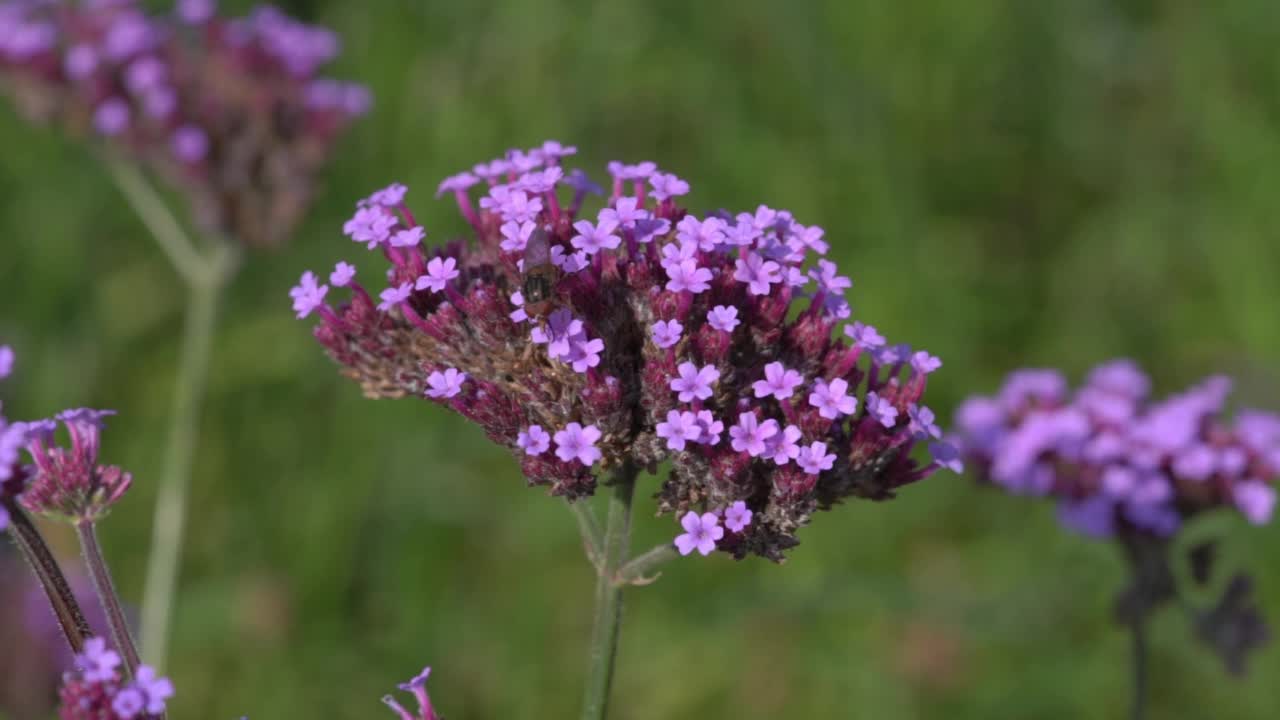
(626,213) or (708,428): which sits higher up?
(626,213)

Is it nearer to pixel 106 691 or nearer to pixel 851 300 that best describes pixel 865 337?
pixel 106 691

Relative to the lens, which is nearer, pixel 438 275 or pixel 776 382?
pixel 776 382

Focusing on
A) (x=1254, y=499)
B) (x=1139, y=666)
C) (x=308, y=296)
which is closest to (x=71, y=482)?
(x=308, y=296)

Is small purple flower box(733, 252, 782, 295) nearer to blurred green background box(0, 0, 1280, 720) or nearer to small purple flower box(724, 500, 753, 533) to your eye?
small purple flower box(724, 500, 753, 533)

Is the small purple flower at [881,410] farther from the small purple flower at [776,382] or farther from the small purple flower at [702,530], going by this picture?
the small purple flower at [702,530]

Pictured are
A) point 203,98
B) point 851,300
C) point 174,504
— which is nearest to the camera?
point 174,504

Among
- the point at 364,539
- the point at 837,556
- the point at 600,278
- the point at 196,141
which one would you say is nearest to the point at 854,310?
the point at 837,556
